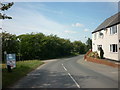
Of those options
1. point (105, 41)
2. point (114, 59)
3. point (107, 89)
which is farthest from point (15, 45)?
point (107, 89)

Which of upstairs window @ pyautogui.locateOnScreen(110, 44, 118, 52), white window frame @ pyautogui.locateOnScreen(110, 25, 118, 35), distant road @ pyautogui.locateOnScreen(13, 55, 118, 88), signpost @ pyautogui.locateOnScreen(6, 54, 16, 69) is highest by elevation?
white window frame @ pyautogui.locateOnScreen(110, 25, 118, 35)

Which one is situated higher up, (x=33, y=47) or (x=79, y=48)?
(x=33, y=47)

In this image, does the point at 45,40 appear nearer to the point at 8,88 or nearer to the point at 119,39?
the point at 119,39

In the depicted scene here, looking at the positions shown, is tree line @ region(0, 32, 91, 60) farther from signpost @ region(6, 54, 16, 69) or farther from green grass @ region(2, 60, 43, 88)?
signpost @ region(6, 54, 16, 69)

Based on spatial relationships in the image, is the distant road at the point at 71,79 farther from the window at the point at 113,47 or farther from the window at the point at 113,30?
the window at the point at 113,30

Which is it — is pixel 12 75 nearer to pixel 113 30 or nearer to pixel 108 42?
pixel 113 30

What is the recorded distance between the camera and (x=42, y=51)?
59.0 m

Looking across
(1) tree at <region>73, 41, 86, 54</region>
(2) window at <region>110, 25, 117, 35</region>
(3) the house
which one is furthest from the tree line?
(1) tree at <region>73, 41, 86, 54</region>

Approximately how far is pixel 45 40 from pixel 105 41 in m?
30.3

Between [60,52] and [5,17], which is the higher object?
[5,17]

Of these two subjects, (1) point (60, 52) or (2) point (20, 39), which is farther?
(1) point (60, 52)

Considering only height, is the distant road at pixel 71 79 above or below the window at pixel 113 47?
below

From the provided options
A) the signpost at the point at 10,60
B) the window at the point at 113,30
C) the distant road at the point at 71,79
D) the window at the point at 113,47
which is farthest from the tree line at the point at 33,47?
the distant road at the point at 71,79

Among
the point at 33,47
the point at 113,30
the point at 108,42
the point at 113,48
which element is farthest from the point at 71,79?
the point at 33,47
